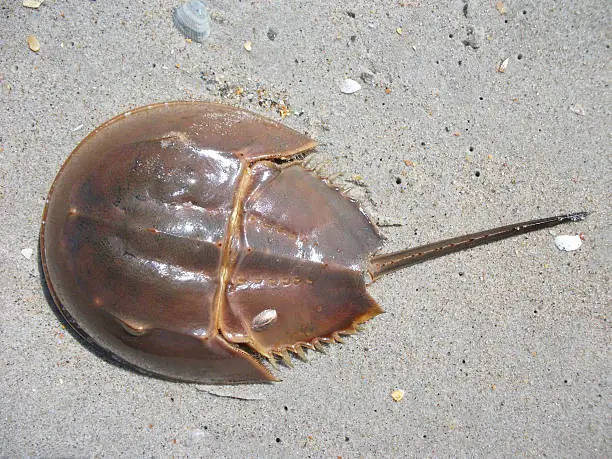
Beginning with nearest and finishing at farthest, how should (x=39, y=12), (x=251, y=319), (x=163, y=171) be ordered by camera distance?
(x=163, y=171) < (x=251, y=319) < (x=39, y=12)

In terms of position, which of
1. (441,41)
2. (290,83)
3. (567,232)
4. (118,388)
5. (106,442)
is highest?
(441,41)

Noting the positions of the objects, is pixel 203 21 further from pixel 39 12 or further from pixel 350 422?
pixel 350 422

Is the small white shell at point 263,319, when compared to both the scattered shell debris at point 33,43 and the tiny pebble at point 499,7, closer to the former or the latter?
the scattered shell debris at point 33,43

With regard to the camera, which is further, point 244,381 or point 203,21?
point 203,21

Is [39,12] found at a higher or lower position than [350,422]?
higher

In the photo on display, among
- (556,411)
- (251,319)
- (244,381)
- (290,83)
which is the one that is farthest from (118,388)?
(556,411)

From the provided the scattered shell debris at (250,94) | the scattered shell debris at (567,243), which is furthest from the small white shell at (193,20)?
the scattered shell debris at (567,243)

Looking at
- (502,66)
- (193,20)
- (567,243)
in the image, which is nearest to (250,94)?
(193,20)
